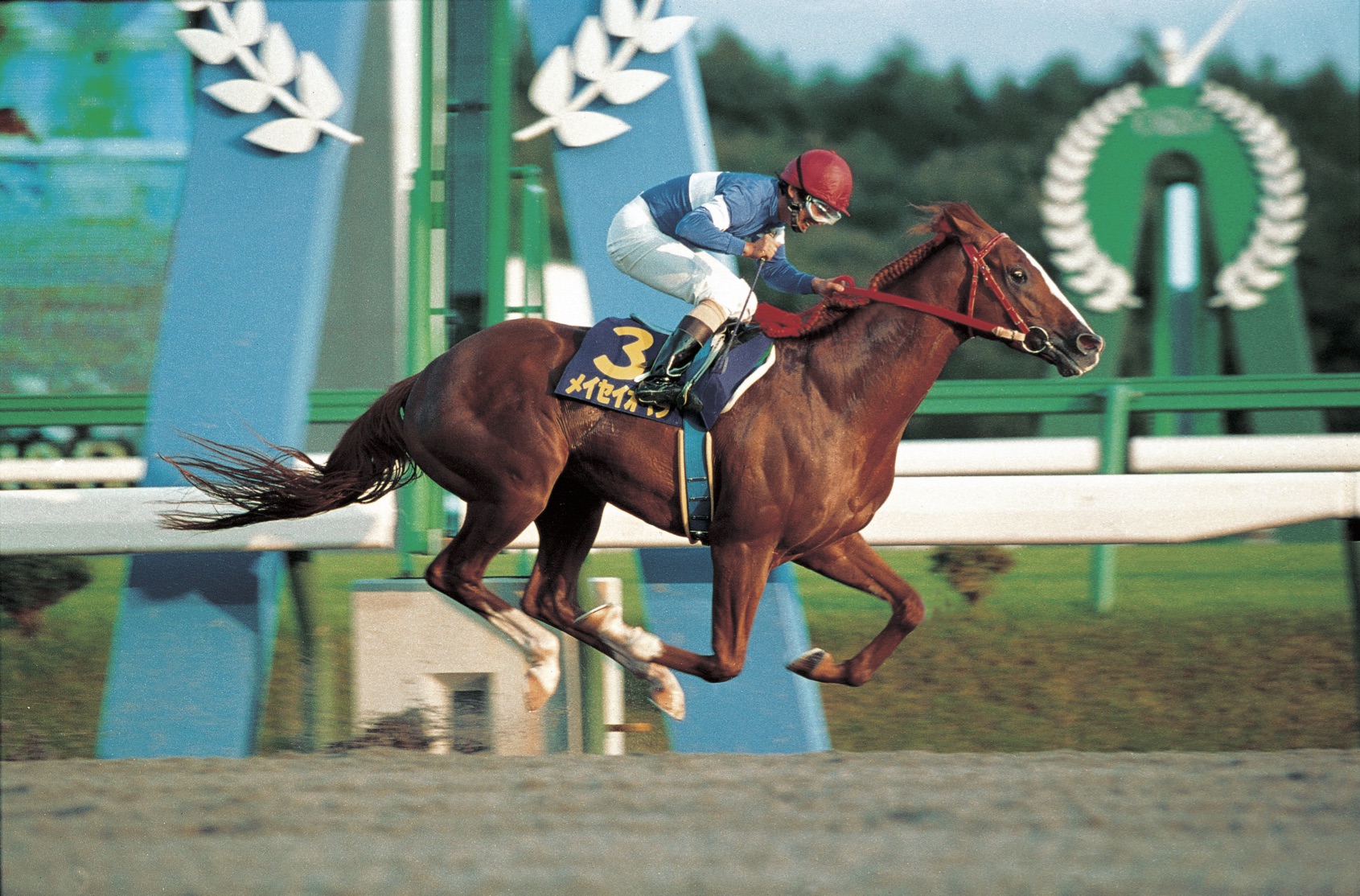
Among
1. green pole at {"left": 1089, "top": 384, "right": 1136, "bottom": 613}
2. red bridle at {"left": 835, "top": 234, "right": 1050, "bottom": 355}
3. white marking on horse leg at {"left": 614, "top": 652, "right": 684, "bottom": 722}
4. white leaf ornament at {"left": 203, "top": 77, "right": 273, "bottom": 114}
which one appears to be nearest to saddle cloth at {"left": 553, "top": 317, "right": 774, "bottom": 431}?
red bridle at {"left": 835, "top": 234, "right": 1050, "bottom": 355}

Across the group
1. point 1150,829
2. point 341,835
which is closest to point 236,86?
point 341,835

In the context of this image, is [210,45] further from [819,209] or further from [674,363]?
[819,209]

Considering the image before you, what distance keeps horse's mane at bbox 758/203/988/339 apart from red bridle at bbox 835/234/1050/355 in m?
0.05

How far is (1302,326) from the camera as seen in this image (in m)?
9.72

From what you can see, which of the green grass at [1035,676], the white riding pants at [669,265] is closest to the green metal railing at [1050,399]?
the green grass at [1035,676]

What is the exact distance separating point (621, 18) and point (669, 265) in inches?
54.9

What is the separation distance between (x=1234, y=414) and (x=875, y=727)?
549 centimetres

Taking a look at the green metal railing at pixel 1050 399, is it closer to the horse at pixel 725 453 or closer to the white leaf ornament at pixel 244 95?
the white leaf ornament at pixel 244 95

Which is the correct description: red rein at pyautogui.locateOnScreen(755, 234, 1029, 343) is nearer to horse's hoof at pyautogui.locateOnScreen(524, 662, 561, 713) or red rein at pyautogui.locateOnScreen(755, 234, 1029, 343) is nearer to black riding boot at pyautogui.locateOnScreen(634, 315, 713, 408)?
black riding boot at pyautogui.locateOnScreen(634, 315, 713, 408)

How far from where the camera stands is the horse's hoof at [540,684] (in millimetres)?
4008

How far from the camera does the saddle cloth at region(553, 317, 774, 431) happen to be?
381cm

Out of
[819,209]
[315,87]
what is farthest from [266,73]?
[819,209]

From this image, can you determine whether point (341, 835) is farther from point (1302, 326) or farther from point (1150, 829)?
point (1302, 326)

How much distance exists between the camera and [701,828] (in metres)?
2.80
